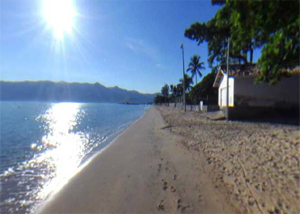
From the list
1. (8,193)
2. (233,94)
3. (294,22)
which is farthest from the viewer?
(233,94)

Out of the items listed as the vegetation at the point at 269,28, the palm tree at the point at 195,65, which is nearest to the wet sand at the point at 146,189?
the vegetation at the point at 269,28

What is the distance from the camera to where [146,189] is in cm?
477

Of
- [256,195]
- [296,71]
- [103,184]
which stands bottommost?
[103,184]

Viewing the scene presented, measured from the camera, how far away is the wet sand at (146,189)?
3945 millimetres

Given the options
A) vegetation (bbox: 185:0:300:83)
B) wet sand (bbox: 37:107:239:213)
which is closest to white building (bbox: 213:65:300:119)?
wet sand (bbox: 37:107:239:213)

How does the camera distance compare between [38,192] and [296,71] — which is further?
[296,71]

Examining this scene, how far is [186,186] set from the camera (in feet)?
15.6

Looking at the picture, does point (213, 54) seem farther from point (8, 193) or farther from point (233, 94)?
point (8, 193)

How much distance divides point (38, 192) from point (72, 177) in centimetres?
104

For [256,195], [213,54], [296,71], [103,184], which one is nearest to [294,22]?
[256,195]

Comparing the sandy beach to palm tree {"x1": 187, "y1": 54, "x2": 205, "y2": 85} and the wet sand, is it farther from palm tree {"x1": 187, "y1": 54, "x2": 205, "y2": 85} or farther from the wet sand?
palm tree {"x1": 187, "y1": 54, "x2": 205, "y2": 85}

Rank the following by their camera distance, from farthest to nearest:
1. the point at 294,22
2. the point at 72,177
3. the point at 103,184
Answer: the point at 72,177
the point at 103,184
the point at 294,22

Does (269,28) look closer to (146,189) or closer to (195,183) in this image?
(195,183)

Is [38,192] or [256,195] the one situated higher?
[256,195]
